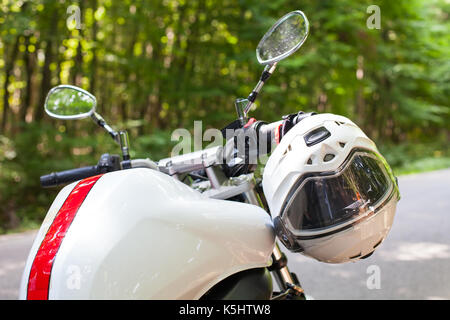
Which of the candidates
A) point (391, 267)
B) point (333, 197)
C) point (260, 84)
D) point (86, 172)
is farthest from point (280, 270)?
point (391, 267)

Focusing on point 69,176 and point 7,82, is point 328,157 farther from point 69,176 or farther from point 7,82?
point 7,82

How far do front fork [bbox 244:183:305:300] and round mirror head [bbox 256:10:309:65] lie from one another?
1.61 ft

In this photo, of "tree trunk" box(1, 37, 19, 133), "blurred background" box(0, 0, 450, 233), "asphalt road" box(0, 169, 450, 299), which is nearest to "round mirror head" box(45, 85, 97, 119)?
"asphalt road" box(0, 169, 450, 299)

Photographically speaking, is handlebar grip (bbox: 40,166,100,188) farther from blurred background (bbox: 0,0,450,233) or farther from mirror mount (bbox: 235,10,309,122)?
blurred background (bbox: 0,0,450,233)

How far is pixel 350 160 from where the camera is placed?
4.14 ft

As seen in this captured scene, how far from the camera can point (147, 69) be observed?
1016 cm

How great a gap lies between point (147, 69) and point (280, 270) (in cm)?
904

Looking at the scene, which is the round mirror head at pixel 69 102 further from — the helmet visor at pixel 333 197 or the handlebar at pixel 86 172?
the helmet visor at pixel 333 197

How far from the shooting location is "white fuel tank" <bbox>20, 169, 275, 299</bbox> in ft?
3.36

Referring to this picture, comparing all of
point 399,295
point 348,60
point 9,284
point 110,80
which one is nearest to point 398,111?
point 348,60

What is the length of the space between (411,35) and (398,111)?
3086 millimetres

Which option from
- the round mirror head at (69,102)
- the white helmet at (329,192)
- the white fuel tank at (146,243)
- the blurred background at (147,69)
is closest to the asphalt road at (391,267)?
the white helmet at (329,192)

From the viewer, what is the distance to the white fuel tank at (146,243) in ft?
3.36
